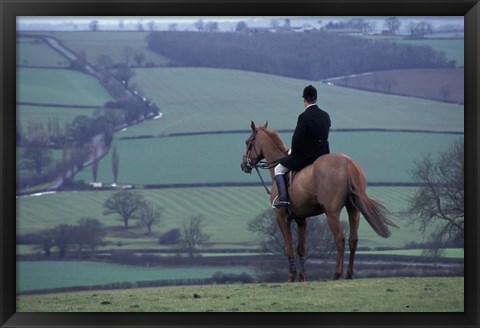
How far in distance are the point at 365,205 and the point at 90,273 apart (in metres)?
21.8

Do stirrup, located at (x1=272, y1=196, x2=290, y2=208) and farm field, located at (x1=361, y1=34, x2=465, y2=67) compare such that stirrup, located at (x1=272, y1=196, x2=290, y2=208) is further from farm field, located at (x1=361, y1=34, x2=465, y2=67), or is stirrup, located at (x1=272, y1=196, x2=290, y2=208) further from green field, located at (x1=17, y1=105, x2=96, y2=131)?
green field, located at (x1=17, y1=105, x2=96, y2=131)

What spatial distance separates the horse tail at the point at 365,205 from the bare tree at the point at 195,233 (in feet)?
90.1

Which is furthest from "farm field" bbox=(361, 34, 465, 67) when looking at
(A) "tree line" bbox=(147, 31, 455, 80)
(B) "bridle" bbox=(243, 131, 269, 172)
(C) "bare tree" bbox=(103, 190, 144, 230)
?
(B) "bridle" bbox=(243, 131, 269, 172)

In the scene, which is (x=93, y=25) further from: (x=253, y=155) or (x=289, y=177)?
(x=289, y=177)

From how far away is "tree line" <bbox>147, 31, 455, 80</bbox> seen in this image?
4347cm

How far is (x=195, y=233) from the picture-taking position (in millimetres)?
42750

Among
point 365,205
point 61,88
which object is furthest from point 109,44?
point 365,205

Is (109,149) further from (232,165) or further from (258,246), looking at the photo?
(258,246)

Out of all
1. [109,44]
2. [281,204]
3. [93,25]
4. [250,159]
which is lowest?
[281,204]

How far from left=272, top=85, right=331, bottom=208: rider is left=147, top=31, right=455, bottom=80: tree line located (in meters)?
27.4

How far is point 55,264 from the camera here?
34.8 m

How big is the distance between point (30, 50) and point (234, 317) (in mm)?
36672

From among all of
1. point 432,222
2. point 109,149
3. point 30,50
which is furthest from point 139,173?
point 432,222

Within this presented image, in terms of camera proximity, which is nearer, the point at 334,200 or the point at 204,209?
the point at 334,200
